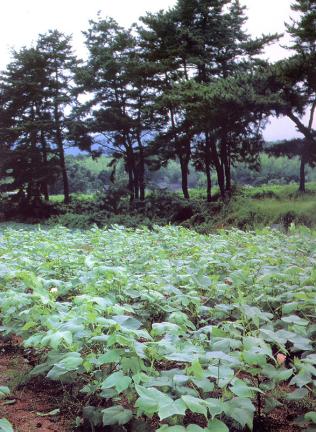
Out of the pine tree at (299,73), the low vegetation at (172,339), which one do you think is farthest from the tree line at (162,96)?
the low vegetation at (172,339)

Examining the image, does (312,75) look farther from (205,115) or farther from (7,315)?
(7,315)

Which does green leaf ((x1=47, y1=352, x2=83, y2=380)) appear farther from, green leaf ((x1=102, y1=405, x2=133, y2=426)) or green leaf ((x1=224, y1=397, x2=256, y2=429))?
green leaf ((x1=224, y1=397, x2=256, y2=429))

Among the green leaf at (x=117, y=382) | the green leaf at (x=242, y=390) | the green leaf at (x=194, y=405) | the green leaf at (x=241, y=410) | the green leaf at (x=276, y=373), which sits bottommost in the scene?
the green leaf at (x=241, y=410)

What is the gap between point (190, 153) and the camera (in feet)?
72.2

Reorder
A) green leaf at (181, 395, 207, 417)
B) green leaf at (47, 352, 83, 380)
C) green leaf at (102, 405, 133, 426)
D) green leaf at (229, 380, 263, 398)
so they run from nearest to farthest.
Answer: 1. green leaf at (181, 395, 207, 417)
2. green leaf at (229, 380, 263, 398)
3. green leaf at (102, 405, 133, 426)
4. green leaf at (47, 352, 83, 380)

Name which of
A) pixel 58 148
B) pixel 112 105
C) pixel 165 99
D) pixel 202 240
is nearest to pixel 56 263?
pixel 202 240

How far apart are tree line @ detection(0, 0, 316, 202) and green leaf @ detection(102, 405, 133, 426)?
14.2 metres

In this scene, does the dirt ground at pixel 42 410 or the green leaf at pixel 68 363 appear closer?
the green leaf at pixel 68 363

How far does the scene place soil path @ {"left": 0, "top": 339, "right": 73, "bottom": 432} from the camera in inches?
85.4

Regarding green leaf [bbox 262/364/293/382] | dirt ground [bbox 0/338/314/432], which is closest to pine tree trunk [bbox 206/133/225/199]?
dirt ground [bbox 0/338/314/432]

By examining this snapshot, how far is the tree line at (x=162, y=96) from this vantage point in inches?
627

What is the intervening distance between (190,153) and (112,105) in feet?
16.1

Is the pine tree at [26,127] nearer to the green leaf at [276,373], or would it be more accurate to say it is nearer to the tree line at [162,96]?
the tree line at [162,96]

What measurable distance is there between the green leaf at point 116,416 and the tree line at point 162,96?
14202mm
